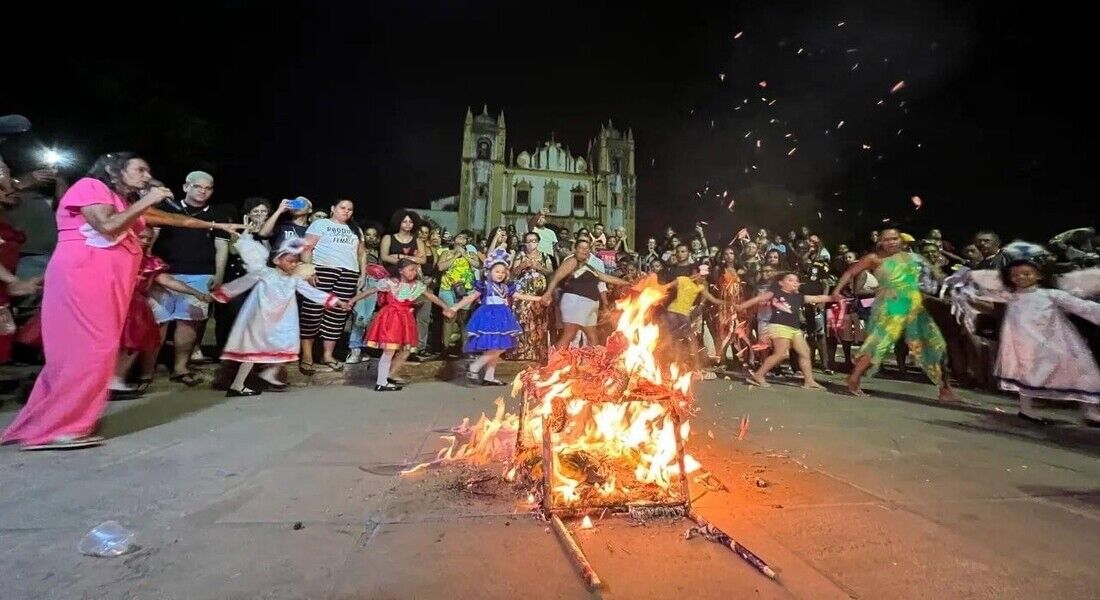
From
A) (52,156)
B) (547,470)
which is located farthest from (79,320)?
(52,156)

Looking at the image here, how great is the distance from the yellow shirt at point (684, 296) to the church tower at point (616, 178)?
214 ft

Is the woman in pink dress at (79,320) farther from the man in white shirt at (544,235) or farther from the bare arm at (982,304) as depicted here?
the bare arm at (982,304)

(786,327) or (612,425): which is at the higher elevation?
(786,327)

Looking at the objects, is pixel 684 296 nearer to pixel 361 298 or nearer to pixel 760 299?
pixel 760 299

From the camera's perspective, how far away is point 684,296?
8.88 m

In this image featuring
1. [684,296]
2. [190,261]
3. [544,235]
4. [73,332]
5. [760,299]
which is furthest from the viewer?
[544,235]

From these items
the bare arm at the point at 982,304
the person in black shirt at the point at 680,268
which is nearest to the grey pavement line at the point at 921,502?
the bare arm at the point at 982,304

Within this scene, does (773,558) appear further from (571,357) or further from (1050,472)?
(1050,472)

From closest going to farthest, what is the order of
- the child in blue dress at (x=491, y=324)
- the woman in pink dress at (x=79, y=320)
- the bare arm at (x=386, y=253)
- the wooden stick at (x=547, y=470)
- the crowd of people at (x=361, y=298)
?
the wooden stick at (x=547, y=470), the woman in pink dress at (x=79, y=320), the crowd of people at (x=361, y=298), the child in blue dress at (x=491, y=324), the bare arm at (x=386, y=253)

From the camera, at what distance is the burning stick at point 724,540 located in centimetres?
230

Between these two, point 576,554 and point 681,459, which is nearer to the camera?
point 576,554

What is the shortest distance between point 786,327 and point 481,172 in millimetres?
65237

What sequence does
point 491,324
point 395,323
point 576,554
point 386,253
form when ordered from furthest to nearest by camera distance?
point 386,253
point 491,324
point 395,323
point 576,554

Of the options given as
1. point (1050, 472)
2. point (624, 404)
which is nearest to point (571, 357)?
point (624, 404)
